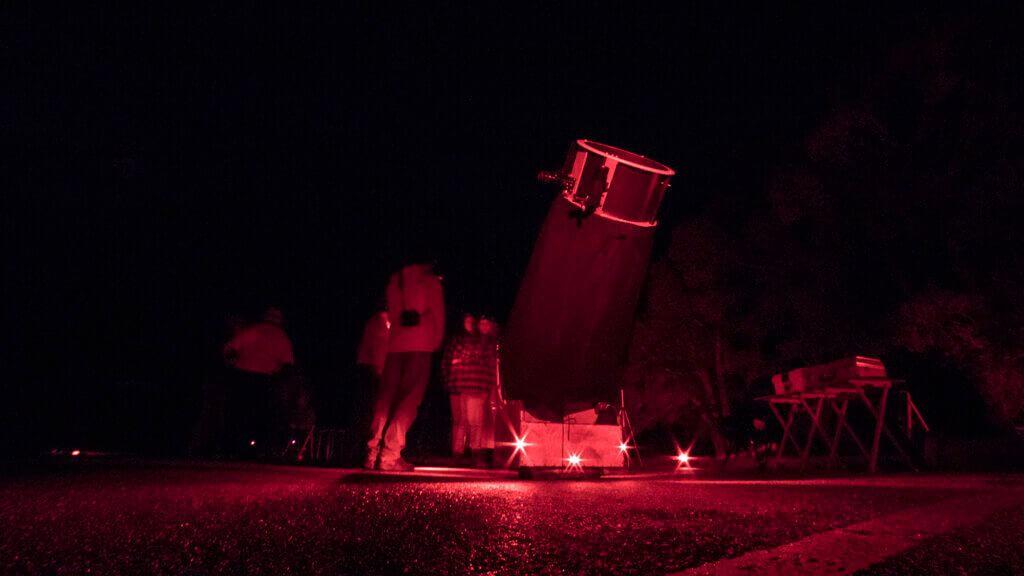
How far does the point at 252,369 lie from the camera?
6.90 meters

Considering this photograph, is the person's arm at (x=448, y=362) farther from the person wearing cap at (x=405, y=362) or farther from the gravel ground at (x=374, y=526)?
the gravel ground at (x=374, y=526)

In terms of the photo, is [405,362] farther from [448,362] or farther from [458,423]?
[458,423]

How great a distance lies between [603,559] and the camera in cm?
177

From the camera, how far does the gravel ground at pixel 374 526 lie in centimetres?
164

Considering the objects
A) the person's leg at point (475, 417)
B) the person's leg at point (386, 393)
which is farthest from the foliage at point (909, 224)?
the person's leg at point (386, 393)

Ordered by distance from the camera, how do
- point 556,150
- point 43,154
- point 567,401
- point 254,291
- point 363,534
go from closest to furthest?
1. point 363,534
2. point 567,401
3. point 43,154
4. point 254,291
5. point 556,150

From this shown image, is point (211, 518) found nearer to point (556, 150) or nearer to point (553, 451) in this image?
point (553, 451)

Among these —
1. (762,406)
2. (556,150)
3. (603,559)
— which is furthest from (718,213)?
(603,559)

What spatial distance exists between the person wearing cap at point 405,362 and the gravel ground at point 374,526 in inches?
69.8

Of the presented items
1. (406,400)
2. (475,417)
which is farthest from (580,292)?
(475,417)

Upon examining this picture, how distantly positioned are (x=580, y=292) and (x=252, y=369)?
3643 mm

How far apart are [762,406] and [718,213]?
15.3 feet

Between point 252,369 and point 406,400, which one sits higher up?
point 252,369

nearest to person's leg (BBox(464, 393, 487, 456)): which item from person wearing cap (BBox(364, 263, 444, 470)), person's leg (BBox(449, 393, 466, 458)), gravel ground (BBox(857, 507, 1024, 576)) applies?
person's leg (BBox(449, 393, 466, 458))
